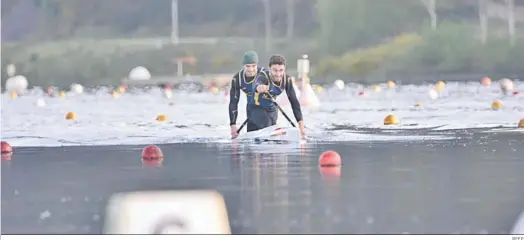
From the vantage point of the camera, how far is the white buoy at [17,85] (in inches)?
1209

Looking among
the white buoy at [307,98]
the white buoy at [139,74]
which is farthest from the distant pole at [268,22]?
the white buoy at [307,98]

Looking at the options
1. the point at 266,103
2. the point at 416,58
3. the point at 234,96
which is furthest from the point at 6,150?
the point at 416,58

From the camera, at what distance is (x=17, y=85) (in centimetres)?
3098

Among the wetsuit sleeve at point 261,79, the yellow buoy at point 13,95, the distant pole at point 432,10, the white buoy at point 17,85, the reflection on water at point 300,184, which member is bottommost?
the reflection on water at point 300,184

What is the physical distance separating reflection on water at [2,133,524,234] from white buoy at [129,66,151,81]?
22049mm

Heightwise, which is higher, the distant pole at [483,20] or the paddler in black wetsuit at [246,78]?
the distant pole at [483,20]

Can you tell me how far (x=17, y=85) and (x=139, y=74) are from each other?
15.8ft

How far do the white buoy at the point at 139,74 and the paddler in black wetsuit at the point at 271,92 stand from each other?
22.5m

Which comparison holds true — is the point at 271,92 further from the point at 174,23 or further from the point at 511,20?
the point at 174,23

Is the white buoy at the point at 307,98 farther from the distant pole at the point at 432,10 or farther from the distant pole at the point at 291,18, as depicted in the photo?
the distant pole at the point at 432,10

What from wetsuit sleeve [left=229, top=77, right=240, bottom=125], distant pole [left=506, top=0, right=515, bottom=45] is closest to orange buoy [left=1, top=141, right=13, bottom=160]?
wetsuit sleeve [left=229, top=77, right=240, bottom=125]

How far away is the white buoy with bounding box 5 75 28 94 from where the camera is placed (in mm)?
30719

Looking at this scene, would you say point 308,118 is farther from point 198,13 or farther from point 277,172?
point 198,13

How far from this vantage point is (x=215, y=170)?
1024 centimetres
